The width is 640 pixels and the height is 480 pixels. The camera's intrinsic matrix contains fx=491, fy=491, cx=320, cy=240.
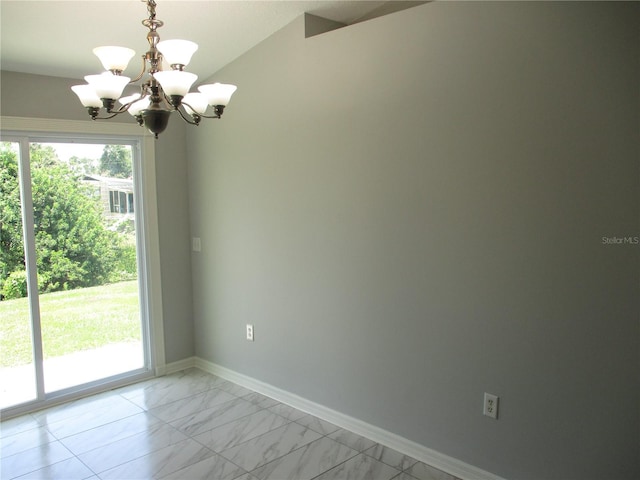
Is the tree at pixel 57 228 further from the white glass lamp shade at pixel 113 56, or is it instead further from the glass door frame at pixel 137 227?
the white glass lamp shade at pixel 113 56

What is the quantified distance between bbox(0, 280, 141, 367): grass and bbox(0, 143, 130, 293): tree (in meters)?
0.11

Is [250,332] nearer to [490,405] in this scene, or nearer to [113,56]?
[490,405]

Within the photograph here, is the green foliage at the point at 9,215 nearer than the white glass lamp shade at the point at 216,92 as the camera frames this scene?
No

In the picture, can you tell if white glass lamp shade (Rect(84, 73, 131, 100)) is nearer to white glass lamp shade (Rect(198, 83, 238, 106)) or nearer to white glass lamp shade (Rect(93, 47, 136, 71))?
white glass lamp shade (Rect(93, 47, 136, 71))

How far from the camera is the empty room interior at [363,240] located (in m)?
2.08

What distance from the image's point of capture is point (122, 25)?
113 inches

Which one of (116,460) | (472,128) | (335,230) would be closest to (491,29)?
(472,128)

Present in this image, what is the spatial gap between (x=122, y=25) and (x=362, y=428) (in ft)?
9.24

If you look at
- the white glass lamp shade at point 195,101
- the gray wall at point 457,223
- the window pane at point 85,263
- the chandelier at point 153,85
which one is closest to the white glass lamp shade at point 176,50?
the chandelier at point 153,85

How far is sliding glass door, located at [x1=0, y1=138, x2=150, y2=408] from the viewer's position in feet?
11.0

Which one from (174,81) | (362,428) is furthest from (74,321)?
(174,81)

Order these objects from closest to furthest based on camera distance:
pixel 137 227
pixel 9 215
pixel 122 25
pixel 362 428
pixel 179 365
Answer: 1. pixel 122 25
2. pixel 362 428
3. pixel 9 215
4. pixel 137 227
5. pixel 179 365

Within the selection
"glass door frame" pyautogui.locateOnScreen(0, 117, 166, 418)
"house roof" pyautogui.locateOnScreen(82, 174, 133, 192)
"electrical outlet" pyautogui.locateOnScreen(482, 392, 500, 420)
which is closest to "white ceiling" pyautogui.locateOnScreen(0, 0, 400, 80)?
"glass door frame" pyautogui.locateOnScreen(0, 117, 166, 418)

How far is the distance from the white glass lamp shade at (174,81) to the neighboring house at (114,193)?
223 centimetres
